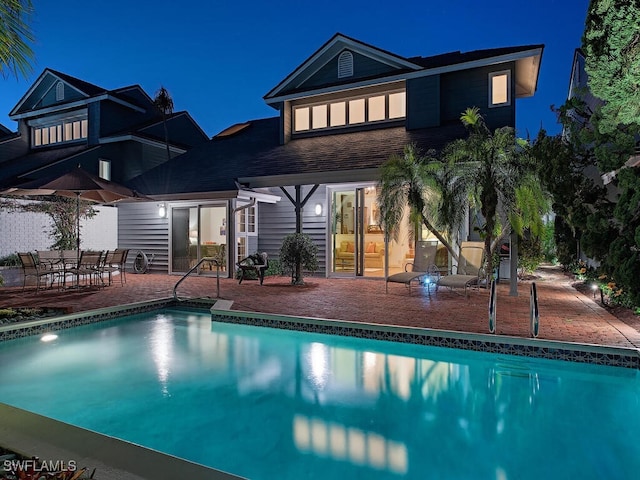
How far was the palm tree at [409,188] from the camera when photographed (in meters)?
10.1

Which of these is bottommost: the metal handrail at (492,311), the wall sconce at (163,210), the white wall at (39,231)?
the metal handrail at (492,311)

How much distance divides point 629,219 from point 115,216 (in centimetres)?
1486

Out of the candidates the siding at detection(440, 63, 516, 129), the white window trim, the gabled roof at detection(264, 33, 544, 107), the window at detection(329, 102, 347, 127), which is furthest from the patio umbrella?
the white window trim

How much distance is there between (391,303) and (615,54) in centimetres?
527

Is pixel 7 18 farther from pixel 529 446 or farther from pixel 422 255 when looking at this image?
pixel 422 255

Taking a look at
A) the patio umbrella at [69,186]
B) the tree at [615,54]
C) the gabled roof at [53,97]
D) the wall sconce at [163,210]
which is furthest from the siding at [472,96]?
the gabled roof at [53,97]

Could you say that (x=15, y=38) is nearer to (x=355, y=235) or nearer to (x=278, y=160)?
(x=278, y=160)

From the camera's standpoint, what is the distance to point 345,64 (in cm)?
1450

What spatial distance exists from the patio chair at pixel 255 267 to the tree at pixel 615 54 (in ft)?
27.7

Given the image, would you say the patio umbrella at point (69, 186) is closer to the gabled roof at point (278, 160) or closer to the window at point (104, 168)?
the gabled roof at point (278, 160)

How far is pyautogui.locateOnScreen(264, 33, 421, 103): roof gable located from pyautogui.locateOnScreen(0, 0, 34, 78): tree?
10.1 meters

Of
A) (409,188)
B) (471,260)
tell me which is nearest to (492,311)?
(471,260)

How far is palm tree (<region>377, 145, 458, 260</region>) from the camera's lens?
33.1 feet

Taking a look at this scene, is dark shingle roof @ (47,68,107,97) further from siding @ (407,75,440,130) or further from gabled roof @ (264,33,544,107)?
siding @ (407,75,440,130)
